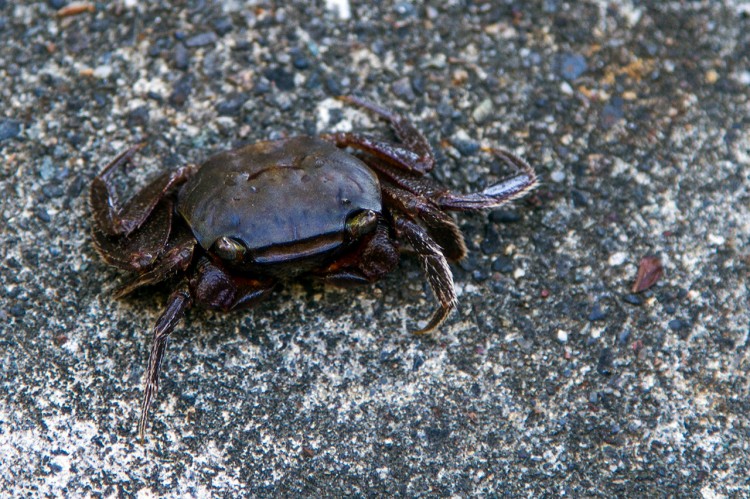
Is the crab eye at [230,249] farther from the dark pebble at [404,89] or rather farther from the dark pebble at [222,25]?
the dark pebble at [222,25]

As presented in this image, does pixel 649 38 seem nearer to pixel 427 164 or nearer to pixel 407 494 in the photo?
pixel 427 164

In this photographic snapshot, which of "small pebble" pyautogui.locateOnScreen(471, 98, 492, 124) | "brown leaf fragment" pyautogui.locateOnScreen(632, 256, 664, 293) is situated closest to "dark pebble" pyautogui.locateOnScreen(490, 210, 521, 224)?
"small pebble" pyautogui.locateOnScreen(471, 98, 492, 124)

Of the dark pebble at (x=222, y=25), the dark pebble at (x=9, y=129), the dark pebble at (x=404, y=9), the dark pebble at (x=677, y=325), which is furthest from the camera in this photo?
the dark pebble at (x=404, y=9)

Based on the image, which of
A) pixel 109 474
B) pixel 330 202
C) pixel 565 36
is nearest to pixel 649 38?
pixel 565 36

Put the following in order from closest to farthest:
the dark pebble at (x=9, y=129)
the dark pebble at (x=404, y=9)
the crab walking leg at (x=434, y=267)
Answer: the crab walking leg at (x=434, y=267)
the dark pebble at (x=9, y=129)
the dark pebble at (x=404, y=9)

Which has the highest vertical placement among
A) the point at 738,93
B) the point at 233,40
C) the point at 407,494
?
the point at 233,40

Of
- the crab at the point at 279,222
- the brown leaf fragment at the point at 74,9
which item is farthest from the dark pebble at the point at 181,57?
the crab at the point at 279,222
